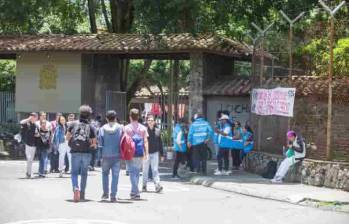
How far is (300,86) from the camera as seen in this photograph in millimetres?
19594

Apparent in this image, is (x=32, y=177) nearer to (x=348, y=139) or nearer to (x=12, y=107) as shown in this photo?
(x=348, y=139)

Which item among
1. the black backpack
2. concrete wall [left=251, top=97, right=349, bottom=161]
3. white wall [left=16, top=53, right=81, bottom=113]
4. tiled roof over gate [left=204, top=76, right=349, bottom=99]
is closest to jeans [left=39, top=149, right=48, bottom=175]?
the black backpack

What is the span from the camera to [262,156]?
19094 mm

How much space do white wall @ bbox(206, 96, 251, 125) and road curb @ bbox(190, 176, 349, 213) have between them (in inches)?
276

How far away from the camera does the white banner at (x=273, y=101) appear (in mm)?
18234

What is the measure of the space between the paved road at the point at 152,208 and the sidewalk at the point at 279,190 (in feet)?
1.40

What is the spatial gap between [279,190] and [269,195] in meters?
0.67

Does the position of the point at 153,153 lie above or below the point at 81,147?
below

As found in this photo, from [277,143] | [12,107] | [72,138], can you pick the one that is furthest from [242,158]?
[12,107]

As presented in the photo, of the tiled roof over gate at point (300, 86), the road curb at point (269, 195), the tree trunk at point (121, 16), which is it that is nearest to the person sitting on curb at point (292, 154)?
the road curb at point (269, 195)

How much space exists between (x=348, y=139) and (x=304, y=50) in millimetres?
8664

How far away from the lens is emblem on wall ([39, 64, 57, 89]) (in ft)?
89.4

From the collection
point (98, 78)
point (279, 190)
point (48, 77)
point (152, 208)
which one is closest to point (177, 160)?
point (279, 190)

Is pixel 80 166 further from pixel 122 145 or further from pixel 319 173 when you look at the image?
pixel 319 173
